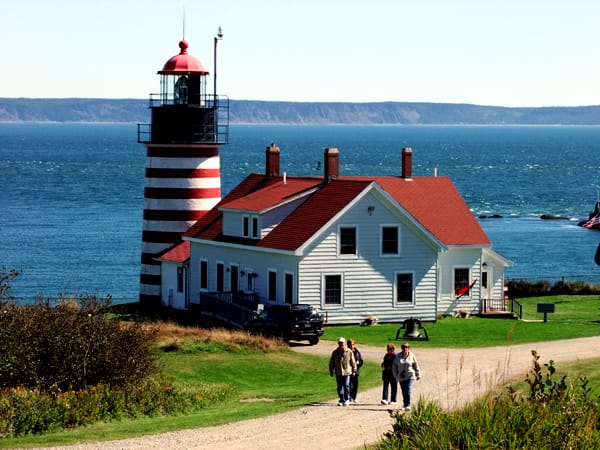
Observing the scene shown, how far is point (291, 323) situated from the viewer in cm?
4128

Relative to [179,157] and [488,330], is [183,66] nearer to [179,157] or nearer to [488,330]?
[179,157]

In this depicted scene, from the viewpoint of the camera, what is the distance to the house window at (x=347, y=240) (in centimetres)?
4566

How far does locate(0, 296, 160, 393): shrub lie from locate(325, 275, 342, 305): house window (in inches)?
563

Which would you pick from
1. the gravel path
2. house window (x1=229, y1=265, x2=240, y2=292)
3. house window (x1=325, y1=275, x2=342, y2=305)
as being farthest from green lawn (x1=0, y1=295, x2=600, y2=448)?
house window (x1=229, y1=265, x2=240, y2=292)

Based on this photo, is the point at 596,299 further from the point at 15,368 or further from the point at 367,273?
the point at 15,368

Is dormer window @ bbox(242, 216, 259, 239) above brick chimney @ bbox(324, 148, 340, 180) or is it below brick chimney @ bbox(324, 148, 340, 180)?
below

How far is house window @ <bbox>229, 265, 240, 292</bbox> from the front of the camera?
158 feet

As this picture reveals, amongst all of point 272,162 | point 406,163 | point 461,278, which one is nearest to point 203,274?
point 272,162

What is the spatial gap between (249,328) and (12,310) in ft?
38.9

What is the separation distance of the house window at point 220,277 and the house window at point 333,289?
4918mm

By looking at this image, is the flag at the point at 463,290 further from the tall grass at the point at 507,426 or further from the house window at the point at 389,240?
the tall grass at the point at 507,426

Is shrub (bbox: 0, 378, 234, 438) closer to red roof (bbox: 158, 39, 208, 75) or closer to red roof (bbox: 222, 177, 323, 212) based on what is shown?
red roof (bbox: 222, 177, 323, 212)

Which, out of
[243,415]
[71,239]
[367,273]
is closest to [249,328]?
[367,273]

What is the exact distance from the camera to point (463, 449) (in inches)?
774
